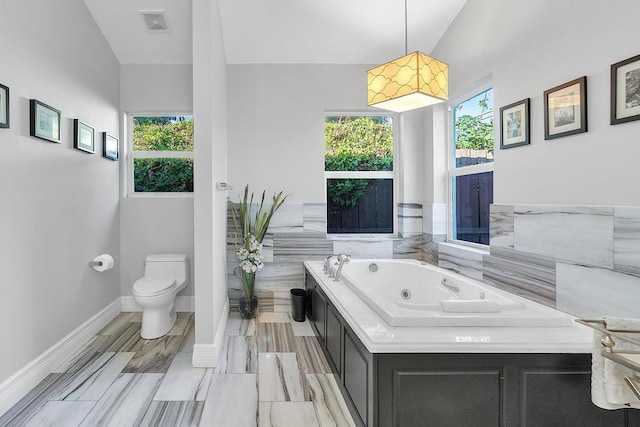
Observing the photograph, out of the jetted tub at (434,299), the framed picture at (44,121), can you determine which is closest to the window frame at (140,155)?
the framed picture at (44,121)

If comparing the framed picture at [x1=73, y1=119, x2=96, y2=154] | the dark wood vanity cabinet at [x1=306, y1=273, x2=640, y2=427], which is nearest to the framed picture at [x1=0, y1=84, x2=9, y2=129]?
the framed picture at [x1=73, y1=119, x2=96, y2=154]

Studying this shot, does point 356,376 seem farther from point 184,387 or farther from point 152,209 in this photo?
point 152,209

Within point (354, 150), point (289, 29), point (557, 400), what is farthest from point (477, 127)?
point (557, 400)

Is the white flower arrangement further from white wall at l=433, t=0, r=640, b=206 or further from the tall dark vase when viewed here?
white wall at l=433, t=0, r=640, b=206

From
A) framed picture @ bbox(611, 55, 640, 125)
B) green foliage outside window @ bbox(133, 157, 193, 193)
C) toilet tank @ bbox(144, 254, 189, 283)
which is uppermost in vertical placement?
framed picture @ bbox(611, 55, 640, 125)

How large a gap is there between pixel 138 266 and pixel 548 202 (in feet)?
11.5

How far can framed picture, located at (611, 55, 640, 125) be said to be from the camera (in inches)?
59.2

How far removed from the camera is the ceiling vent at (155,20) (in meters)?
2.79

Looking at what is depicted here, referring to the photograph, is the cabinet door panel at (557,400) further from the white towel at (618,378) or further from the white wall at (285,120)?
the white wall at (285,120)

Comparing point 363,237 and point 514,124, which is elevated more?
point 514,124

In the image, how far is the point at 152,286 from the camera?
8.87 ft

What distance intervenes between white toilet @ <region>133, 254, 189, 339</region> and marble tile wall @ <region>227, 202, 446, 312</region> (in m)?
0.49

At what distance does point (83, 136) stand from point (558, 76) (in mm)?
3313

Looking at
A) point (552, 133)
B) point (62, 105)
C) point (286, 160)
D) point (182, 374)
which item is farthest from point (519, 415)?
point (62, 105)
